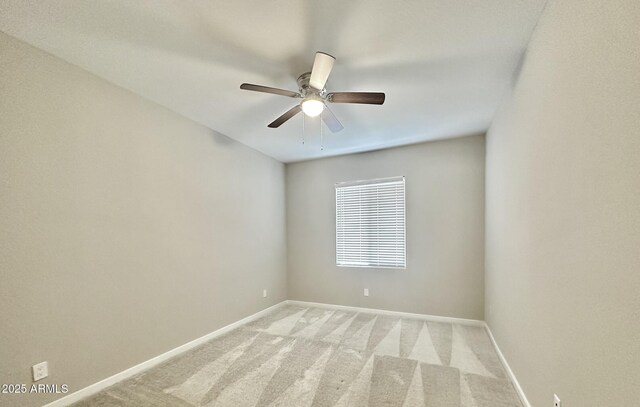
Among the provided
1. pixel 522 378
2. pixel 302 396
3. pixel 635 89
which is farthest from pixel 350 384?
pixel 635 89

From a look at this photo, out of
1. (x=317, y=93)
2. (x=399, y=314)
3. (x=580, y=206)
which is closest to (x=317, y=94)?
(x=317, y=93)

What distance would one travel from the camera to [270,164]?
4719 millimetres

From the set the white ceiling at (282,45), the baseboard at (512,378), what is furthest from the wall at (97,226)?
the baseboard at (512,378)

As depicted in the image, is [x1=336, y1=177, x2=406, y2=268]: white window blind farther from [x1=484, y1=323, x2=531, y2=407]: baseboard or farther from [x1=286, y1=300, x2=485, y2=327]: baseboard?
[x1=484, y1=323, x2=531, y2=407]: baseboard

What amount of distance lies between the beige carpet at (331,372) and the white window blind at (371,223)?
1.12m

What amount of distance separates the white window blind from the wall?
2.01 meters

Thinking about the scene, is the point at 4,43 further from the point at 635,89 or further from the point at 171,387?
the point at 635,89

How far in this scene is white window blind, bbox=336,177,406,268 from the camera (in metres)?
4.22

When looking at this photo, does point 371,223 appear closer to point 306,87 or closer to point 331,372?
point 331,372

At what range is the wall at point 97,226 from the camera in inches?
72.1

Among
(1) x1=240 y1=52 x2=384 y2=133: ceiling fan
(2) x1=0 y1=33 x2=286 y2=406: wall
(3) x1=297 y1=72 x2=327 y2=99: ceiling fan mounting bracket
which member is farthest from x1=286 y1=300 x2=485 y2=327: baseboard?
(3) x1=297 y1=72 x2=327 y2=99: ceiling fan mounting bracket

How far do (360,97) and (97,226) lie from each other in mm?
2509

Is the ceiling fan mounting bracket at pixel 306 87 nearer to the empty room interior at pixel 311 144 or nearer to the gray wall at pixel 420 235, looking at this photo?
the empty room interior at pixel 311 144

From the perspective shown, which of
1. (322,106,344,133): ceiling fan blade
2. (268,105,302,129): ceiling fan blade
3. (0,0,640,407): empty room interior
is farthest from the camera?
(322,106,344,133): ceiling fan blade
